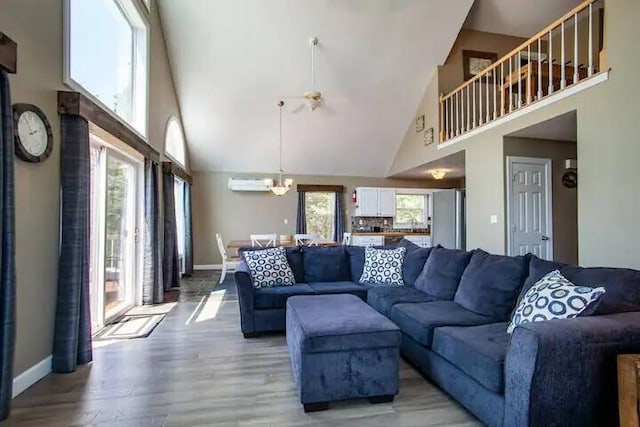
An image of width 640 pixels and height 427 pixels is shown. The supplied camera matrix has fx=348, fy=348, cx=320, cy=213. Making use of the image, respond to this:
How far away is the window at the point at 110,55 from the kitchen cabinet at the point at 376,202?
5502mm

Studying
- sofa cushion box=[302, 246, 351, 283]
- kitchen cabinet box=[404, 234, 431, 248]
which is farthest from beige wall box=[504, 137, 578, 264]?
kitchen cabinet box=[404, 234, 431, 248]

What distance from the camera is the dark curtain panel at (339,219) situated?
9.03 metres

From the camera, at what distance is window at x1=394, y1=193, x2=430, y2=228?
9398 mm

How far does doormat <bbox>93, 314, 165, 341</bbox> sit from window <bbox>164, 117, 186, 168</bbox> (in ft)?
10.3

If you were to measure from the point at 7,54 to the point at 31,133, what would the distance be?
0.59 metres

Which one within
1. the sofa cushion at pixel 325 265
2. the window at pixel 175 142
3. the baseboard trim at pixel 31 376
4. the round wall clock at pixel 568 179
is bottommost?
the baseboard trim at pixel 31 376

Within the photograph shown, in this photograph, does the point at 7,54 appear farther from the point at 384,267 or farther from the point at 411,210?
the point at 411,210

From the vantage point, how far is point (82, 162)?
2873 millimetres

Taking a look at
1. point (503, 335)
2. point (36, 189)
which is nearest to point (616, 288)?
Answer: point (503, 335)

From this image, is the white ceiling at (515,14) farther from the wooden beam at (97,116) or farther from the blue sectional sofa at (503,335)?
the wooden beam at (97,116)

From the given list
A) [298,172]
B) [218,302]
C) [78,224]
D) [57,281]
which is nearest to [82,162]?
[78,224]

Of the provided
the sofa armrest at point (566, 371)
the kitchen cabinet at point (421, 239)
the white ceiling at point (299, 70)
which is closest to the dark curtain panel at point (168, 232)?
the white ceiling at point (299, 70)

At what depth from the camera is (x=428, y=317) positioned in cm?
258

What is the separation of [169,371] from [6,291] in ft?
4.03
